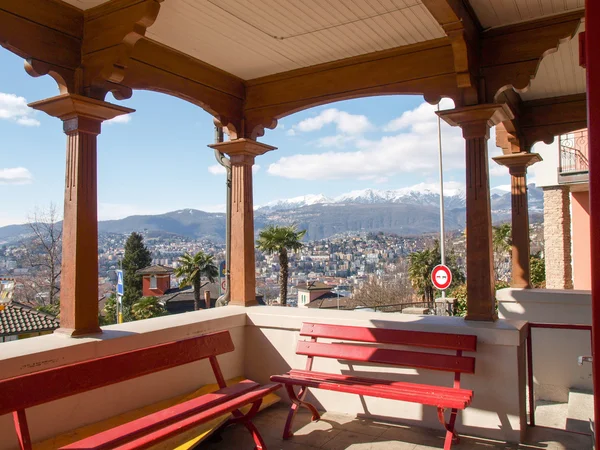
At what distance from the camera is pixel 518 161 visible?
292 inches

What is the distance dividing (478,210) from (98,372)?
3.11 meters

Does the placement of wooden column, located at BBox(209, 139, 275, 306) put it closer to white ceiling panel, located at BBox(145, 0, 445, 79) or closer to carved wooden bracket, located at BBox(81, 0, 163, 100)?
white ceiling panel, located at BBox(145, 0, 445, 79)

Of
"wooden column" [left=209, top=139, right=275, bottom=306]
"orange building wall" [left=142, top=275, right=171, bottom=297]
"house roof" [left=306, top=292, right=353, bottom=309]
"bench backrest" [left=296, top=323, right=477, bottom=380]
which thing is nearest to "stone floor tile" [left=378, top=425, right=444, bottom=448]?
"bench backrest" [left=296, top=323, right=477, bottom=380]

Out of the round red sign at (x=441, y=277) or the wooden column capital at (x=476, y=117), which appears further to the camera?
the round red sign at (x=441, y=277)

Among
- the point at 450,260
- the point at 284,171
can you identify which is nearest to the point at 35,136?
the point at 450,260

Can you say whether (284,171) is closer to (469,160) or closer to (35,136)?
(35,136)

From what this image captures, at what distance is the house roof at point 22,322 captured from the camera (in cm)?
1898

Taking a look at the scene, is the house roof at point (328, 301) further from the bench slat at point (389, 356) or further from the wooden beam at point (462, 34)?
the wooden beam at point (462, 34)

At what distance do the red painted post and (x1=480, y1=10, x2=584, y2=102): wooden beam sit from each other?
3.67m

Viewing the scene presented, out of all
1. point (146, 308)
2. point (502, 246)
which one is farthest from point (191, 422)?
point (146, 308)

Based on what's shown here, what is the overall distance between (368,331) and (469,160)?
1.67 meters

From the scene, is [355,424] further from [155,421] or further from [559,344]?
[559,344]

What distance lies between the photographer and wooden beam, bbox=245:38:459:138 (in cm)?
459

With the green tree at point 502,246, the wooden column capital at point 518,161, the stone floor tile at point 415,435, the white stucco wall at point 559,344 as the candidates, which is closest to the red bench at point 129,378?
the stone floor tile at point 415,435
